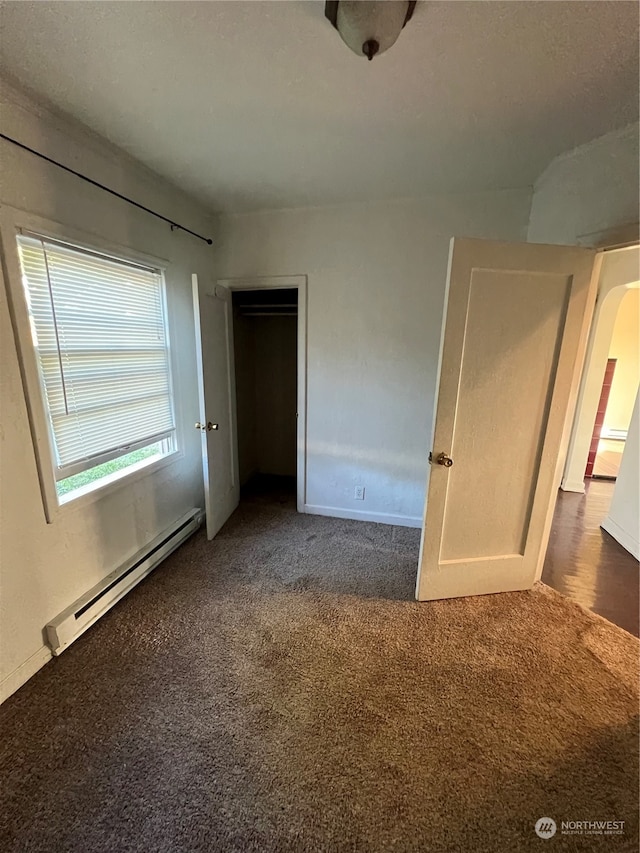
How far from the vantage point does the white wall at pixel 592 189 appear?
1.65 metres

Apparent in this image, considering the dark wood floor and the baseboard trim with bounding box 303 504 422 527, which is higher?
the baseboard trim with bounding box 303 504 422 527

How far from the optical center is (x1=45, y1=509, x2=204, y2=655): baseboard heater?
1774 millimetres

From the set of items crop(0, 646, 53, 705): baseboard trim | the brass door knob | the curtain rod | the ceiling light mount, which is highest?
the ceiling light mount

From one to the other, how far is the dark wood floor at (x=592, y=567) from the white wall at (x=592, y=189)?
213 cm

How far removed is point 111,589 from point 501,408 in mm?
2483

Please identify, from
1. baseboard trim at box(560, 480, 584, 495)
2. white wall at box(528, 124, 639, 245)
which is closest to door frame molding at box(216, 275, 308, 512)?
white wall at box(528, 124, 639, 245)

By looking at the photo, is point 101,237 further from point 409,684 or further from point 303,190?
point 409,684

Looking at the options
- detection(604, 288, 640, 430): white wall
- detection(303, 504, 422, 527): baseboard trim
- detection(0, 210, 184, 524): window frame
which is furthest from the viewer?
detection(604, 288, 640, 430): white wall

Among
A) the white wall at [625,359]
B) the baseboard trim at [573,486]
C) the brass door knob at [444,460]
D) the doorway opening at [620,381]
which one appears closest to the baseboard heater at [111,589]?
the brass door knob at [444,460]

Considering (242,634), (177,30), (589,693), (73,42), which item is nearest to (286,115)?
(177,30)

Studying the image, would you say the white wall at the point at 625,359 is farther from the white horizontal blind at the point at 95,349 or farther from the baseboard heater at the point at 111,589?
the baseboard heater at the point at 111,589

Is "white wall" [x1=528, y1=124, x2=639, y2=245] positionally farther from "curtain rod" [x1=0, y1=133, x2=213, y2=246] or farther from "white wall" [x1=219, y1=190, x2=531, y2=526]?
"curtain rod" [x1=0, y1=133, x2=213, y2=246]

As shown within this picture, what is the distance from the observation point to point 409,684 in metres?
1.67

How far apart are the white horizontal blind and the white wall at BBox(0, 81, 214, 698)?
0.51 ft
